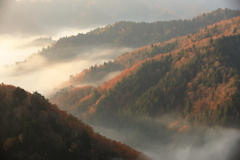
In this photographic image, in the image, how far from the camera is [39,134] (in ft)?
275

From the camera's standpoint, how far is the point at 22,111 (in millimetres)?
89688

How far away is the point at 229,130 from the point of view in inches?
7864

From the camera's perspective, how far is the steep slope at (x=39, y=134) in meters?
77.3

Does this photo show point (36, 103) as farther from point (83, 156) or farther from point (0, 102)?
point (83, 156)

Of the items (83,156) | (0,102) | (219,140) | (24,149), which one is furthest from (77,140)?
(219,140)

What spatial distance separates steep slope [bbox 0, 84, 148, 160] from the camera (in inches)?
3044

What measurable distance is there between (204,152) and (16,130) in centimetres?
15025

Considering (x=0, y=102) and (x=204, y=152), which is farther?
(x=204, y=152)

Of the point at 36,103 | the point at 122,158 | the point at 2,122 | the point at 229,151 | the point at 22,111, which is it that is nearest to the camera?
the point at 2,122

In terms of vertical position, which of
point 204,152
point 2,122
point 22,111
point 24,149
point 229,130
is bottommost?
point 24,149

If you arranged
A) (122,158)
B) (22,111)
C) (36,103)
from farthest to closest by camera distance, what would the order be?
(122,158) < (36,103) < (22,111)

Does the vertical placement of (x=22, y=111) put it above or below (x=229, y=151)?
below

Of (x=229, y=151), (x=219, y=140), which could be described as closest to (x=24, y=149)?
(x=229, y=151)

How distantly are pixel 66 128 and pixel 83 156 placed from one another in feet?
41.4
